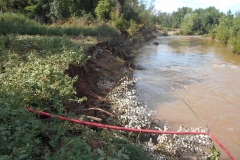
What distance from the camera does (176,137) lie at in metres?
4.68

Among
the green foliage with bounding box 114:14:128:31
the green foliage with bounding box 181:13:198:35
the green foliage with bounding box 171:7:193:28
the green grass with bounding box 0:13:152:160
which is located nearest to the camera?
the green grass with bounding box 0:13:152:160

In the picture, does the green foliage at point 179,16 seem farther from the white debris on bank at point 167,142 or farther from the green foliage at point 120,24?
the white debris on bank at point 167,142

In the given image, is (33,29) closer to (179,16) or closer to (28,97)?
(28,97)

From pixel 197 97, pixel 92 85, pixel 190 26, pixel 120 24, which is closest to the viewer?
pixel 92 85

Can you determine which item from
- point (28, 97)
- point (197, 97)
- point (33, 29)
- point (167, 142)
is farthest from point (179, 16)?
point (28, 97)

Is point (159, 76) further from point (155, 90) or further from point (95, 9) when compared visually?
point (95, 9)

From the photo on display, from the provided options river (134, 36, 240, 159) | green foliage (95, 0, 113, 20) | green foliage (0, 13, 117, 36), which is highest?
green foliage (95, 0, 113, 20)

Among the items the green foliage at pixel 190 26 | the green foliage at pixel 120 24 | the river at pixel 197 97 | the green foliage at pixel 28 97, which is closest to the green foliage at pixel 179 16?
the green foliage at pixel 190 26

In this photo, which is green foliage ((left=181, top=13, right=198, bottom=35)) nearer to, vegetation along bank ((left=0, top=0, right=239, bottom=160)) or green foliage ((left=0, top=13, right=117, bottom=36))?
green foliage ((left=0, top=13, right=117, bottom=36))

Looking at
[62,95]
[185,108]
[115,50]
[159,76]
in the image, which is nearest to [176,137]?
[62,95]

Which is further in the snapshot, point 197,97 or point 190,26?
point 190,26

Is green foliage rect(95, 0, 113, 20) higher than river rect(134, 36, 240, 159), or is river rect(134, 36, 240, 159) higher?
green foliage rect(95, 0, 113, 20)

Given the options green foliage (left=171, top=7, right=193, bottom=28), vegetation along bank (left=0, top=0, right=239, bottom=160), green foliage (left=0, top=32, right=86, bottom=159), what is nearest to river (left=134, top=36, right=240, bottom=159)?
vegetation along bank (left=0, top=0, right=239, bottom=160)

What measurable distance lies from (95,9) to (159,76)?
1315cm
